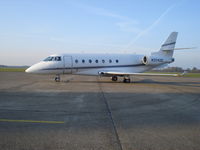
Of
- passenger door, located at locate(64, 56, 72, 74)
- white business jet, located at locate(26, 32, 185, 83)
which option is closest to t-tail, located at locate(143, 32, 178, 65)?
white business jet, located at locate(26, 32, 185, 83)

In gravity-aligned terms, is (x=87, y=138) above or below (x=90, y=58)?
below

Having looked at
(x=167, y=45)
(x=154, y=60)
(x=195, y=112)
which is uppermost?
(x=167, y=45)

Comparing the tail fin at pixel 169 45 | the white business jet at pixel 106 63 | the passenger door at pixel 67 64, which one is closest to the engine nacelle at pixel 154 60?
the white business jet at pixel 106 63

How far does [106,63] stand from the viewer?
60.0 ft

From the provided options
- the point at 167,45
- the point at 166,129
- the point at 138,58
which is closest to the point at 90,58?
the point at 138,58

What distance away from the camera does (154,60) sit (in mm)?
19953

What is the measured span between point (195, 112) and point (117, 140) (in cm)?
427

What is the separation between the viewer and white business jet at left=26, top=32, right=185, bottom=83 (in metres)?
16.2

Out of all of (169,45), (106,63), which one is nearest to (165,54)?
(169,45)

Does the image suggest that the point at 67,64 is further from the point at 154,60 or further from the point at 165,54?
the point at 165,54

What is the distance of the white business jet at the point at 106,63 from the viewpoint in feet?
53.3

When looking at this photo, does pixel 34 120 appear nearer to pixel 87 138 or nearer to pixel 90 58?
pixel 87 138

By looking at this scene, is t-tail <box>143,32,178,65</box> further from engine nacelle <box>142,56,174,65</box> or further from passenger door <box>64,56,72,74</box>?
passenger door <box>64,56,72,74</box>

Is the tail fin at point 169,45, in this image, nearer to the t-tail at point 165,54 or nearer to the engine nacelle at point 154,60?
the t-tail at point 165,54
